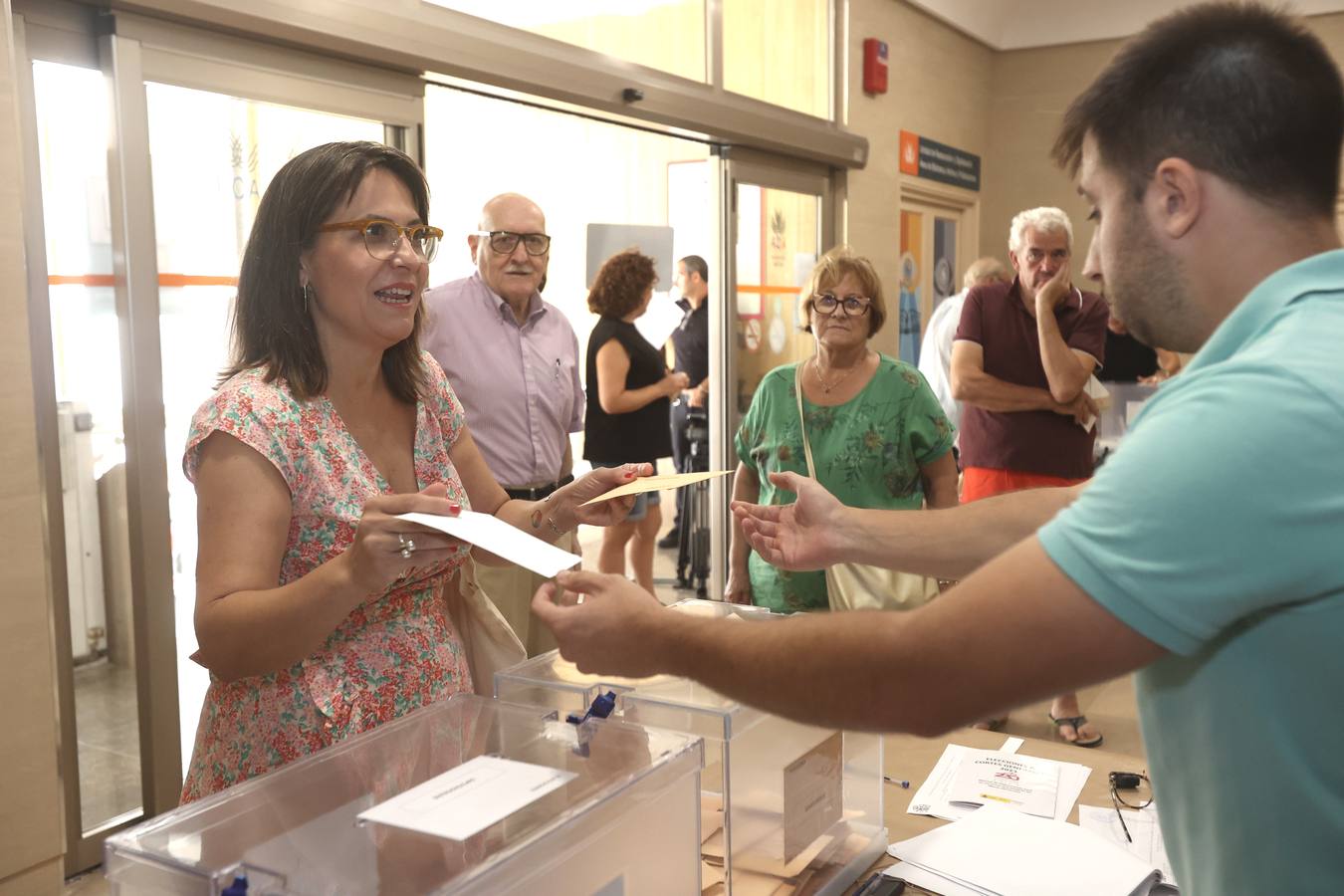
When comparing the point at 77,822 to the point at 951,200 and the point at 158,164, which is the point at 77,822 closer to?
the point at 158,164

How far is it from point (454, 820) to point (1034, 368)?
3.20 metres

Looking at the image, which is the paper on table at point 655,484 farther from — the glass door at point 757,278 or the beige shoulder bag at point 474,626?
the glass door at point 757,278

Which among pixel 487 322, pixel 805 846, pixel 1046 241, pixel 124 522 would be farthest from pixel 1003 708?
pixel 1046 241

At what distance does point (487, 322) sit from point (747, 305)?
7.32ft

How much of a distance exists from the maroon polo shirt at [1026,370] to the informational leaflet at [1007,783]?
2.17 m

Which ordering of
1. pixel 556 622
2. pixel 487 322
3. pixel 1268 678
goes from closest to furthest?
pixel 1268 678, pixel 556 622, pixel 487 322

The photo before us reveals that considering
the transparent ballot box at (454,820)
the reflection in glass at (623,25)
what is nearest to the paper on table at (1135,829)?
the transparent ballot box at (454,820)

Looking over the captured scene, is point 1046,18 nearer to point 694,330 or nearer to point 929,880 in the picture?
point 694,330

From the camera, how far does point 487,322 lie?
11.4 feet

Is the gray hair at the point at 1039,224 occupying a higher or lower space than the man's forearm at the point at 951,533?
higher

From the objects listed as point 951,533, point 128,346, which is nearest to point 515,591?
point 128,346

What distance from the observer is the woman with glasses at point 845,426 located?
9.75ft

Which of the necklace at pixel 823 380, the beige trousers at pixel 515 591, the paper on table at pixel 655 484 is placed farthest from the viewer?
the beige trousers at pixel 515 591

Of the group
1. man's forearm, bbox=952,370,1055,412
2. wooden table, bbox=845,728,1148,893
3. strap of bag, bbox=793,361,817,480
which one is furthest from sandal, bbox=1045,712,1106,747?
wooden table, bbox=845,728,1148,893
